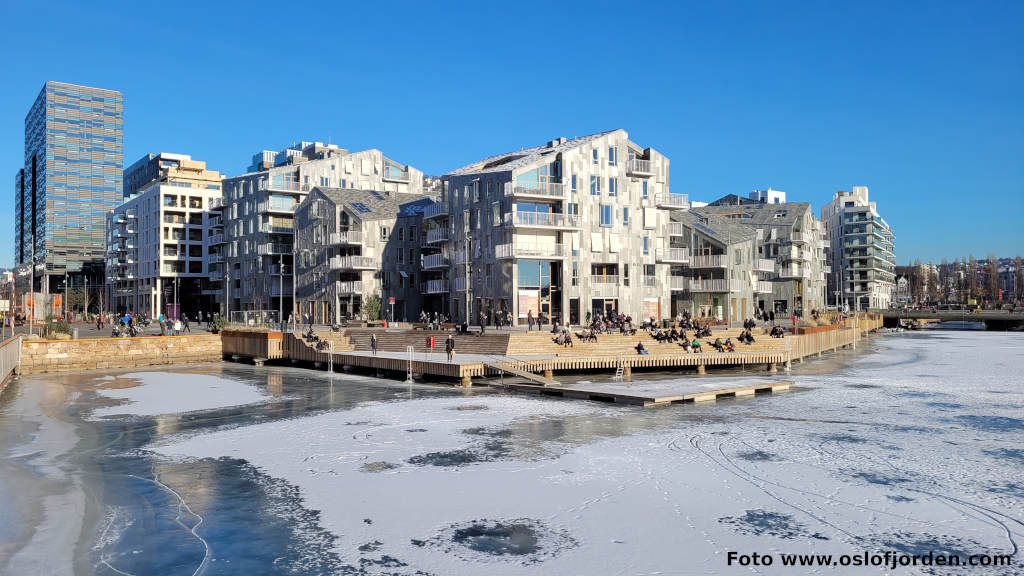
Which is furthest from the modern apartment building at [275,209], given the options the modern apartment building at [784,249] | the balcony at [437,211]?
the modern apartment building at [784,249]

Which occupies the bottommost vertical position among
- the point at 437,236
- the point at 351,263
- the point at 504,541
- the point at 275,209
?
the point at 504,541

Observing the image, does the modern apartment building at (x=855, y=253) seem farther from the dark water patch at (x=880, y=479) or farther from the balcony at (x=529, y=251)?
the dark water patch at (x=880, y=479)

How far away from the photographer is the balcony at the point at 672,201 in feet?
238

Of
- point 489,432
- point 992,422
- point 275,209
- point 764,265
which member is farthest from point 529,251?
point 275,209

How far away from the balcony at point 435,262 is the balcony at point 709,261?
1104 inches

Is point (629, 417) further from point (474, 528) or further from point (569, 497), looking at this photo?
point (474, 528)

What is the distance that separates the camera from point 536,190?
63.8 metres

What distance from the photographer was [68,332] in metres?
57.6

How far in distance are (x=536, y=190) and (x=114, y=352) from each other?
1401 inches

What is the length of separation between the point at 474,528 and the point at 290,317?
236 ft

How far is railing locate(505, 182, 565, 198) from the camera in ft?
207

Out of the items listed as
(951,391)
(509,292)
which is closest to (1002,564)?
(951,391)

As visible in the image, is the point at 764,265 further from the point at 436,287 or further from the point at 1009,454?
the point at 1009,454

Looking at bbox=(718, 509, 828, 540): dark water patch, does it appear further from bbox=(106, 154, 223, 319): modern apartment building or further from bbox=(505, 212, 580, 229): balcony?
bbox=(106, 154, 223, 319): modern apartment building
